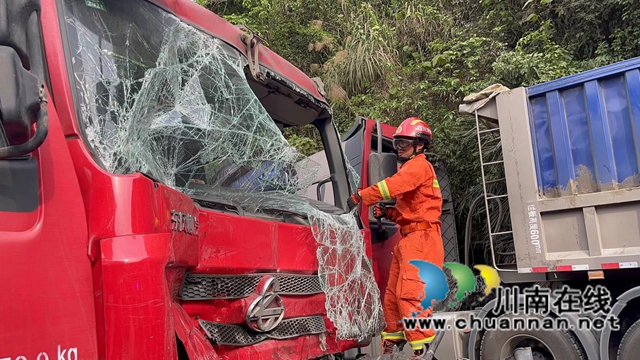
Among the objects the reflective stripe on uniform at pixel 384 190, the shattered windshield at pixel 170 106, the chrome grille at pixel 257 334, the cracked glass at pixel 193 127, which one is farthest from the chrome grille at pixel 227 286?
the reflective stripe on uniform at pixel 384 190

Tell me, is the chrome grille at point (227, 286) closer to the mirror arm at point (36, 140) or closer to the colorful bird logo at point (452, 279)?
the mirror arm at point (36, 140)

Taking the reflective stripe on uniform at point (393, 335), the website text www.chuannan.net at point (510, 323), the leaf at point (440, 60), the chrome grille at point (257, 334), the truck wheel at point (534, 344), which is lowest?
the truck wheel at point (534, 344)

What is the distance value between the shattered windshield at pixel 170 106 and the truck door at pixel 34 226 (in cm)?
25

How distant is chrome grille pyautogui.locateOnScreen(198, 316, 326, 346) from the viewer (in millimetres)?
2127

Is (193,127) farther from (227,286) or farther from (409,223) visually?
(409,223)

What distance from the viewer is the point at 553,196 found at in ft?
13.8

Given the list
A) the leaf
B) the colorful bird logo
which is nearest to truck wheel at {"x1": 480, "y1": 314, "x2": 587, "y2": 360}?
the colorful bird logo

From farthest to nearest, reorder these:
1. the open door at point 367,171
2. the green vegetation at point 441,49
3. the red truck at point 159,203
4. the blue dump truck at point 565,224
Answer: the green vegetation at point 441,49 → the open door at point 367,171 → the blue dump truck at point 565,224 → the red truck at point 159,203

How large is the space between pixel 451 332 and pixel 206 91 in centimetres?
305

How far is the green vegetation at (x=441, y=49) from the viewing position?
260 inches

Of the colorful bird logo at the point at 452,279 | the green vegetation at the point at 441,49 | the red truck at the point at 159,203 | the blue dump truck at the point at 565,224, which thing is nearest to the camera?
the red truck at the point at 159,203

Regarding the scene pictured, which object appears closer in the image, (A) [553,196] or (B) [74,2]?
(B) [74,2]

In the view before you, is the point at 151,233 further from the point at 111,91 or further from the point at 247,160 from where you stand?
the point at 247,160

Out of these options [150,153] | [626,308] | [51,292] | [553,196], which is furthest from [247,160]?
[626,308]
